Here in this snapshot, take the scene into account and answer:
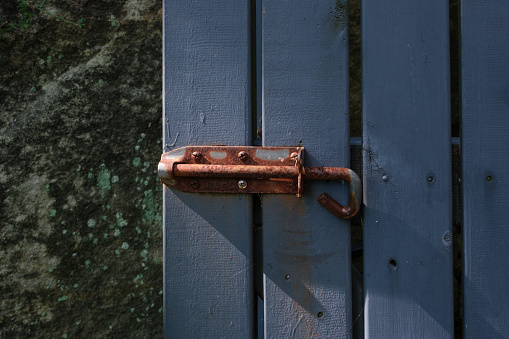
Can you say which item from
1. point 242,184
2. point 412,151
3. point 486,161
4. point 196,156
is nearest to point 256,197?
point 242,184

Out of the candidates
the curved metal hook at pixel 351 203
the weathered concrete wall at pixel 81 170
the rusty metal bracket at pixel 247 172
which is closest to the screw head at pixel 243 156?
the rusty metal bracket at pixel 247 172

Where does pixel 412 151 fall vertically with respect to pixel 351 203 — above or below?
above

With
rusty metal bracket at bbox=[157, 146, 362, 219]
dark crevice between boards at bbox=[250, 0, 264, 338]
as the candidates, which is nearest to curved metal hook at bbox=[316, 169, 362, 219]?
rusty metal bracket at bbox=[157, 146, 362, 219]

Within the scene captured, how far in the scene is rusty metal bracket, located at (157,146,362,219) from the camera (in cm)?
70

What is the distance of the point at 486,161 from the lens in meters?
0.72

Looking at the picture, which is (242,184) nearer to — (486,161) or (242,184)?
(242,184)

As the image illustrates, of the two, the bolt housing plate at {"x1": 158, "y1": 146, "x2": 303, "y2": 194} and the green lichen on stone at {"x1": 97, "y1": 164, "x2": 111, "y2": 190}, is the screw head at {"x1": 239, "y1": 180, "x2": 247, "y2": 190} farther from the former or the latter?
the green lichen on stone at {"x1": 97, "y1": 164, "x2": 111, "y2": 190}

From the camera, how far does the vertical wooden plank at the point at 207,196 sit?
0.74 metres

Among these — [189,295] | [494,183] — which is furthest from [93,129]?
[494,183]

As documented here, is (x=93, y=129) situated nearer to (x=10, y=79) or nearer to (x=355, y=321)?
(x=10, y=79)

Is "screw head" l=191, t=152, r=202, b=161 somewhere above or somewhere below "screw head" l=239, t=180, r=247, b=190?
above

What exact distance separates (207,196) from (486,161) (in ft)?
1.90

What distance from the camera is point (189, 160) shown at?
0.73 meters

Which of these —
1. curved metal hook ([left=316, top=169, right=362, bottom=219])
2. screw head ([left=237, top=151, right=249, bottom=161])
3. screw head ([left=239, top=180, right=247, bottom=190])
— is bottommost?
curved metal hook ([left=316, top=169, right=362, bottom=219])
